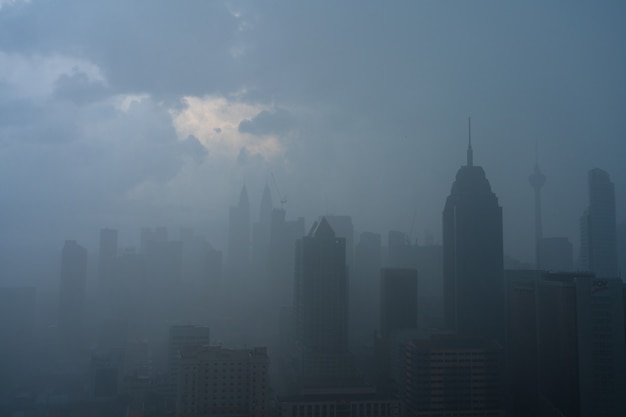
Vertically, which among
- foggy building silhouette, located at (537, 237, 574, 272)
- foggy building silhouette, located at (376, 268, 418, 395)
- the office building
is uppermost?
foggy building silhouette, located at (537, 237, 574, 272)

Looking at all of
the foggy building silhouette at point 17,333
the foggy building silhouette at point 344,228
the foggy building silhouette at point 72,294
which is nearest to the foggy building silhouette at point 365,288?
the foggy building silhouette at point 344,228

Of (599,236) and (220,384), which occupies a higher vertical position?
(599,236)

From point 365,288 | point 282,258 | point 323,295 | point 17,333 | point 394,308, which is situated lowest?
point 17,333

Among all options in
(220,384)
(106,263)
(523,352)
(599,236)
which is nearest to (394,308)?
(523,352)

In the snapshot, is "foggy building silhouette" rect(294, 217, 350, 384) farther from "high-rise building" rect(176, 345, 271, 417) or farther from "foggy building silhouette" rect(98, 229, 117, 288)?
"foggy building silhouette" rect(98, 229, 117, 288)

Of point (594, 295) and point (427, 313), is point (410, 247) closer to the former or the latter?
point (427, 313)

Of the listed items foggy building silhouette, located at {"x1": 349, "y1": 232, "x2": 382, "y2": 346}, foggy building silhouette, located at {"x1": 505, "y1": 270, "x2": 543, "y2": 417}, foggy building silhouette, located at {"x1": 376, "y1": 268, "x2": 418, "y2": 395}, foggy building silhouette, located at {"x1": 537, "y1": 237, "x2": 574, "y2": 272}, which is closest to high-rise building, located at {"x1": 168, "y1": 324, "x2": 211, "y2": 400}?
foggy building silhouette, located at {"x1": 376, "y1": 268, "x2": 418, "y2": 395}

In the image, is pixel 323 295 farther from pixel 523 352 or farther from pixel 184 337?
pixel 523 352
